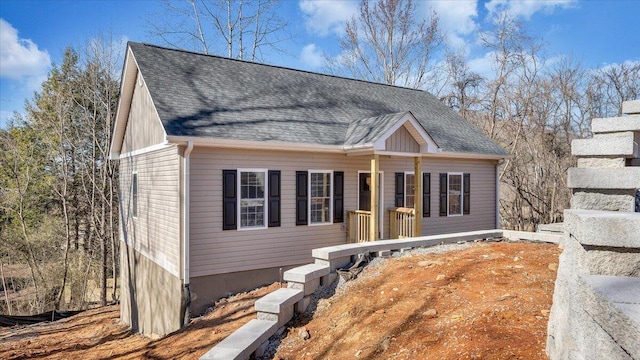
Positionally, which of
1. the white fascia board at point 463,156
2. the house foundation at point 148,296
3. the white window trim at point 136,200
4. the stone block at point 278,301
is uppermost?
the white fascia board at point 463,156

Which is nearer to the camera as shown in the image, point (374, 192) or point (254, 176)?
point (254, 176)

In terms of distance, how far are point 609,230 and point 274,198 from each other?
24.8 ft

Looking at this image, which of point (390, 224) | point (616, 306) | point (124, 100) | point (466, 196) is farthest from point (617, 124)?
point (124, 100)

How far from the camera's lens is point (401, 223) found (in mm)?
10555

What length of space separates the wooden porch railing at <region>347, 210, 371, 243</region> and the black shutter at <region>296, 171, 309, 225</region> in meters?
1.30

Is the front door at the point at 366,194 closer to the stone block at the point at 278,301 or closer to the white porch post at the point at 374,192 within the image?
the white porch post at the point at 374,192

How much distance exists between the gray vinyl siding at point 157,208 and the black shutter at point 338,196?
A: 3803mm

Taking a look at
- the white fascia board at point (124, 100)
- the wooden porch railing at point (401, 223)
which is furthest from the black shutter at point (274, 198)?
the white fascia board at point (124, 100)

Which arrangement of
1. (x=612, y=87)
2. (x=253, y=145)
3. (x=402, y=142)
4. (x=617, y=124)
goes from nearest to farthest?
(x=617, y=124)
(x=253, y=145)
(x=402, y=142)
(x=612, y=87)

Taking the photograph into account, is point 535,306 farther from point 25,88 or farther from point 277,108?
point 25,88

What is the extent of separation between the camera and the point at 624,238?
6.17 ft

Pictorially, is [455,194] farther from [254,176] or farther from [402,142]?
[254,176]

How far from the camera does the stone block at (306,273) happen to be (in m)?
6.10

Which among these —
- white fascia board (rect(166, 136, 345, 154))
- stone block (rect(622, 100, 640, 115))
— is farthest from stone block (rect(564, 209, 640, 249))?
white fascia board (rect(166, 136, 345, 154))
